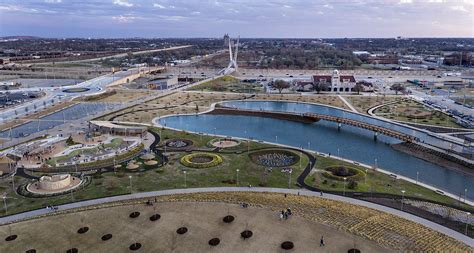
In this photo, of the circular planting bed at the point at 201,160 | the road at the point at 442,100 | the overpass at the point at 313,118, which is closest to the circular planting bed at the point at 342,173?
the circular planting bed at the point at 201,160

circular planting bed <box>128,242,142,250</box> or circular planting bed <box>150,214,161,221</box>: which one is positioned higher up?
circular planting bed <box>150,214,161,221</box>

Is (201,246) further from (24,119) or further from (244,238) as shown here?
(24,119)

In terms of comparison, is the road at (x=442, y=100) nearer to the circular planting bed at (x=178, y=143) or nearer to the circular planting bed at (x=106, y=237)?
the circular planting bed at (x=178, y=143)

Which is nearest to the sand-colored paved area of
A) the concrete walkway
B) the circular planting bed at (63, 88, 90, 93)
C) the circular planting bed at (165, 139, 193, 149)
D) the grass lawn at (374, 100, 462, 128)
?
the concrete walkway

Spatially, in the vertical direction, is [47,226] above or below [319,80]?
below

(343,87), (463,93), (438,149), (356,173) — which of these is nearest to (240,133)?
(356,173)

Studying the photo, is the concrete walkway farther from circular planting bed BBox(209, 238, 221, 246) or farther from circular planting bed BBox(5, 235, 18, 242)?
circular planting bed BBox(209, 238, 221, 246)
